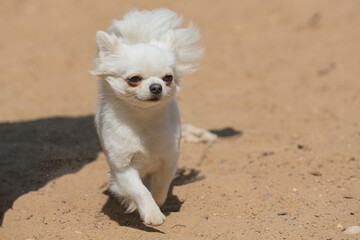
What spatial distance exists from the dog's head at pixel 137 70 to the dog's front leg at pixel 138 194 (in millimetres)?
679

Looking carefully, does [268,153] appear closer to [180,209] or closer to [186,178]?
[186,178]

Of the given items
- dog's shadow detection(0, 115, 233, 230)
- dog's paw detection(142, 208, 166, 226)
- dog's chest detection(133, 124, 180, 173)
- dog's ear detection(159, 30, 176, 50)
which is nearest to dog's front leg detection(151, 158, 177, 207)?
dog's chest detection(133, 124, 180, 173)

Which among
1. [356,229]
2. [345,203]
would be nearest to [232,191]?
[345,203]

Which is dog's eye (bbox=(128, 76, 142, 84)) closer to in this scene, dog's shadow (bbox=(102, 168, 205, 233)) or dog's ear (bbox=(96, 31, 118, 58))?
dog's ear (bbox=(96, 31, 118, 58))

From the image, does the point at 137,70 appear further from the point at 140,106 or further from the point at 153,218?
the point at 153,218

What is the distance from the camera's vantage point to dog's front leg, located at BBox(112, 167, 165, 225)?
4.26 meters

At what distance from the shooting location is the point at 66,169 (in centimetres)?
614

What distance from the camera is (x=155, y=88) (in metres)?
4.05

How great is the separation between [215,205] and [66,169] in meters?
2.08

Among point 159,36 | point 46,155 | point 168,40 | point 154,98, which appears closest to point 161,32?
point 159,36

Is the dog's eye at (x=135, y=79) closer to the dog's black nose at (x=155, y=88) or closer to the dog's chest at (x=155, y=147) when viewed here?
the dog's black nose at (x=155, y=88)

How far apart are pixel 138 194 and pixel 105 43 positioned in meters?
1.34

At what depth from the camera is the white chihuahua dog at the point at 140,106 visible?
4195 mm

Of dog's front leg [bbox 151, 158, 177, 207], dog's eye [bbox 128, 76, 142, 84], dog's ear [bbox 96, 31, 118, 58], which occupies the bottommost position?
dog's front leg [bbox 151, 158, 177, 207]
